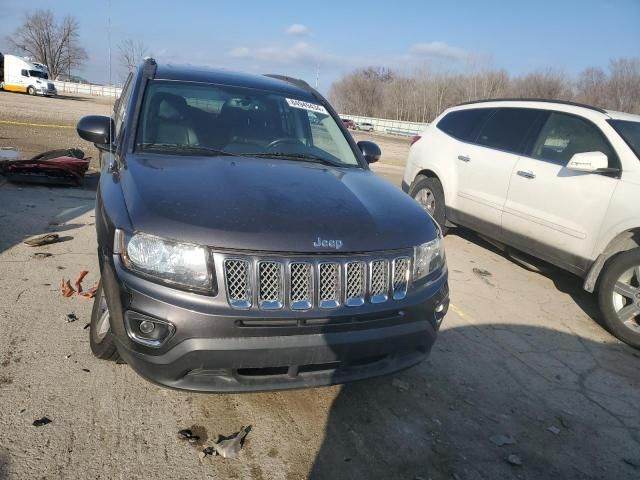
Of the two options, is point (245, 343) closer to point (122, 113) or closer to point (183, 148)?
point (183, 148)

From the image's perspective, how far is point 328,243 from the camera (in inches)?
96.2

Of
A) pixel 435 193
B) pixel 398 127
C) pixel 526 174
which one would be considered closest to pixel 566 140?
pixel 526 174

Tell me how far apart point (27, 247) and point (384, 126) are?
5928cm

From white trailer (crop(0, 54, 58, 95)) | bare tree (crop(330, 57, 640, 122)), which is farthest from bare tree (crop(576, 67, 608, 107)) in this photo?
white trailer (crop(0, 54, 58, 95))

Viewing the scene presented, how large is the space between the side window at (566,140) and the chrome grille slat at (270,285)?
12.7 feet

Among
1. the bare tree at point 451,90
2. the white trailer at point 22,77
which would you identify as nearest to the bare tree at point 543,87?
the bare tree at point 451,90

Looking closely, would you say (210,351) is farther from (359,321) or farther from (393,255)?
(393,255)

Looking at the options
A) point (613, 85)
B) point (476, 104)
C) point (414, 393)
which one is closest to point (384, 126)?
point (613, 85)

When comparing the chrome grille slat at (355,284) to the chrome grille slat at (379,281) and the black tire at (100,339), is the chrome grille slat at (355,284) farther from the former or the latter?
the black tire at (100,339)

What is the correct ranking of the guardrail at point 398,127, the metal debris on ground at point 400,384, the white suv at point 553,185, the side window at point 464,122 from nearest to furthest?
the metal debris on ground at point 400,384 → the white suv at point 553,185 → the side window at point 464,122 → the guardrail at point 398,127

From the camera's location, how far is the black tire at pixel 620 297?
4.25 m

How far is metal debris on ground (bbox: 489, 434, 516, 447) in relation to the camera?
281 centimetres

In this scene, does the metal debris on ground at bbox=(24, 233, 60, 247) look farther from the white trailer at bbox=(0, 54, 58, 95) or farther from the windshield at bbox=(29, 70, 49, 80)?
the windshield at bbox=(29, 70, 49, 80)

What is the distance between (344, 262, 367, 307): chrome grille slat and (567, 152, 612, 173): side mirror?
10.4ft
